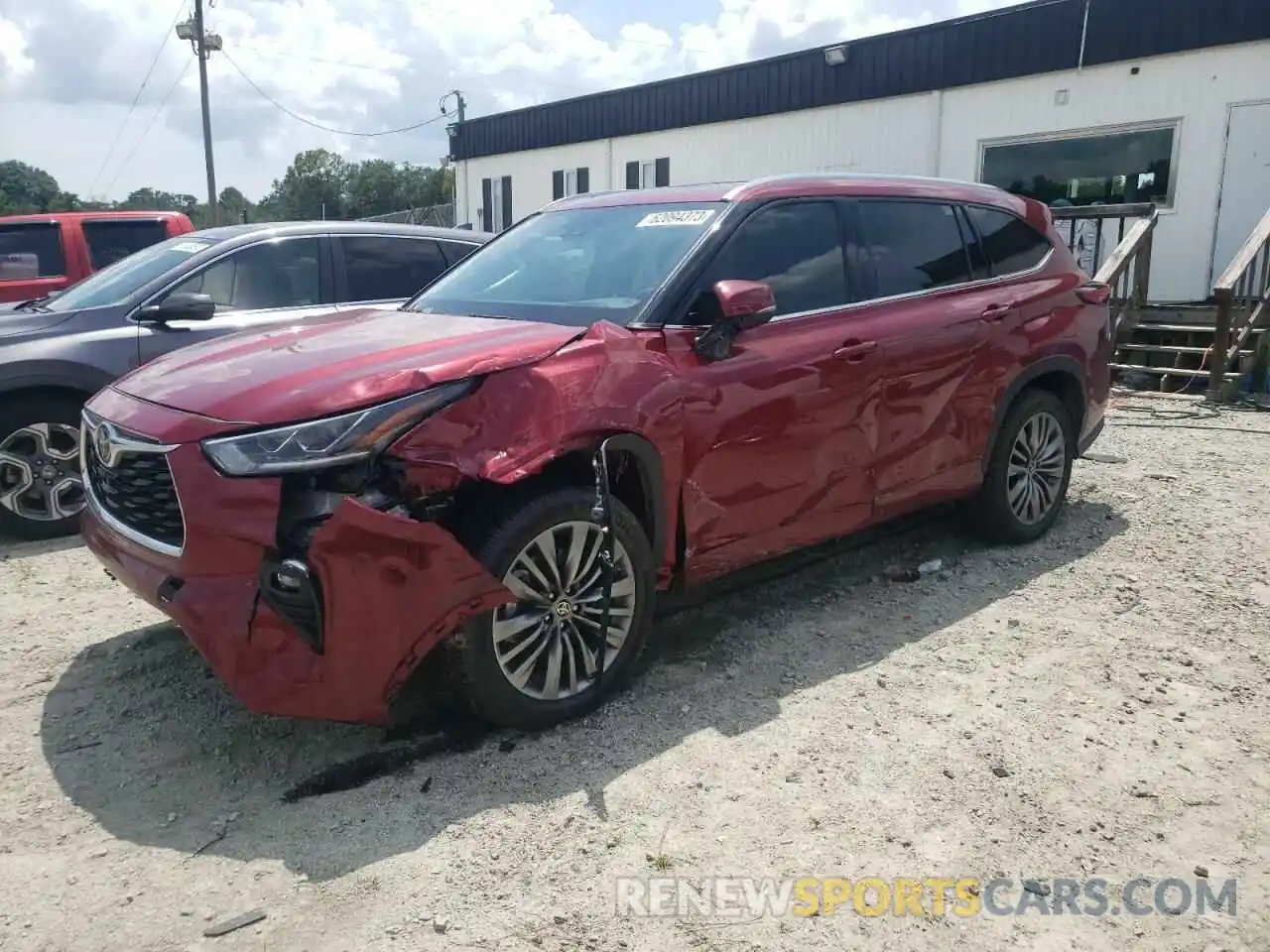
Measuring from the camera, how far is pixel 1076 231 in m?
12.9

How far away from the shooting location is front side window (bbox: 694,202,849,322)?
3.89 meters

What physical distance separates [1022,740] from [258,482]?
8.38 feet

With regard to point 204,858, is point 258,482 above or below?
above

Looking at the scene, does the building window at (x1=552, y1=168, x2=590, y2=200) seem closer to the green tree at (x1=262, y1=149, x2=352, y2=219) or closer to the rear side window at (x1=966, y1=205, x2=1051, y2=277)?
the rear side window at (x1=966, y1=205, x2=1051, y2=277)

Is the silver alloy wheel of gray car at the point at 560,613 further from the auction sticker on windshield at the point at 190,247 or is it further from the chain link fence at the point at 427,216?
the chain link fence at the point at 427,216

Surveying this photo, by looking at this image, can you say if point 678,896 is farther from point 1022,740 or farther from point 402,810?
point 1022,740

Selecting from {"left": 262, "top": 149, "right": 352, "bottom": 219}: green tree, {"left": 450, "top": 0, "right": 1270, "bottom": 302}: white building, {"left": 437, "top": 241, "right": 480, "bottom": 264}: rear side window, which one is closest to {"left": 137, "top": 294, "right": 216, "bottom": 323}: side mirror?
{"left": 437, "top": 241, "right": 480, "bottom": 264}: rear side window

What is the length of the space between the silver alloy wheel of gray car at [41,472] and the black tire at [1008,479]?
4875 mm

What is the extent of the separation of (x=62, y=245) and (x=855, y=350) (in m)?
7.90

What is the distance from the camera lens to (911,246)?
4.62 m

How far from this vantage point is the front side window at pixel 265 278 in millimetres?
6105

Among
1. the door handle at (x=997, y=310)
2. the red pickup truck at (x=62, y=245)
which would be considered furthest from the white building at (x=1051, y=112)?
the red pickup truck at (x=62, y=245)

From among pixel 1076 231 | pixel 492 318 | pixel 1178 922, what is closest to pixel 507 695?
pixel 492 318

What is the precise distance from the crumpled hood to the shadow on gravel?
1.13 m
